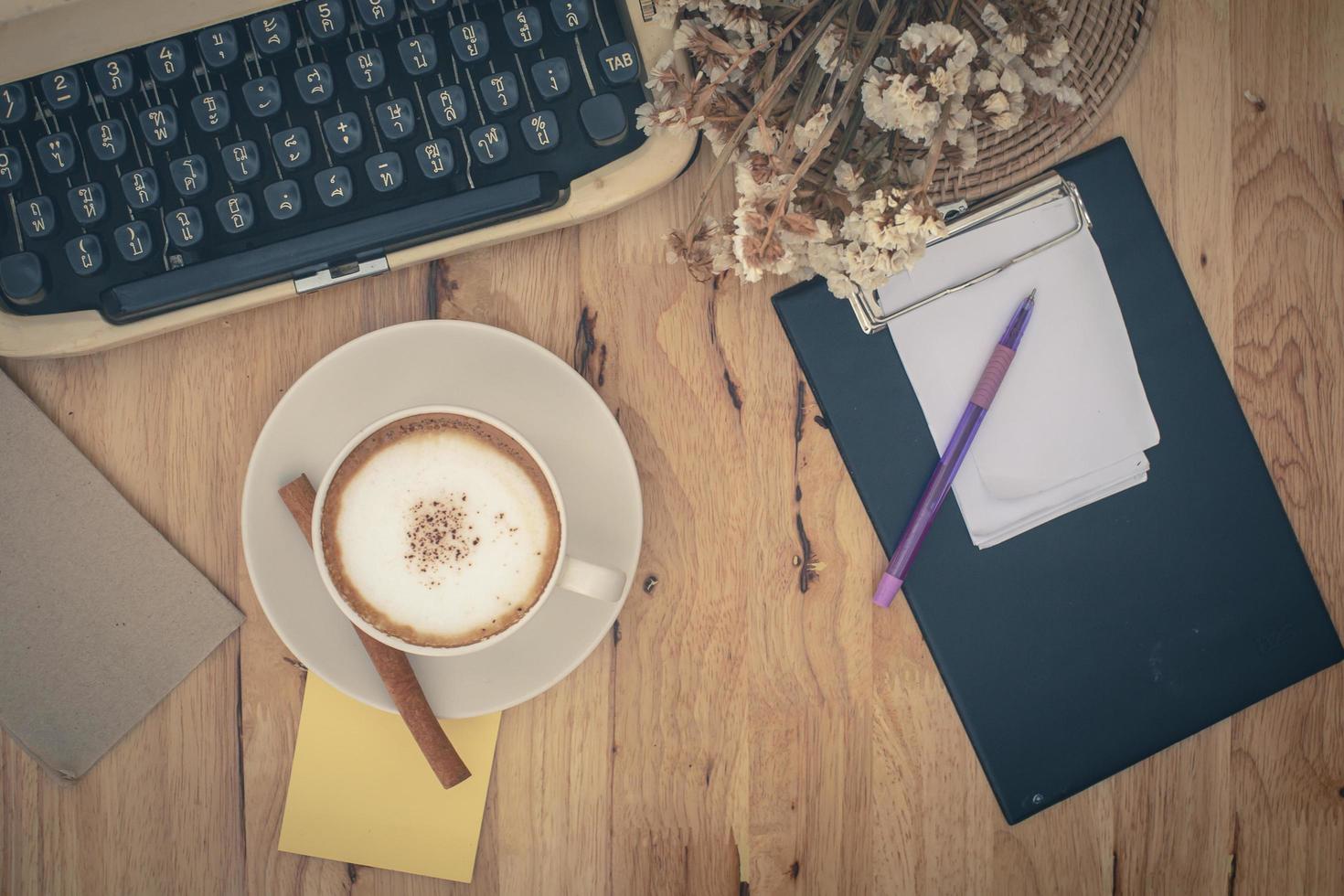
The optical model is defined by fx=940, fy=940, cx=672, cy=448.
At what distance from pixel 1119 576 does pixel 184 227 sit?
808 mm

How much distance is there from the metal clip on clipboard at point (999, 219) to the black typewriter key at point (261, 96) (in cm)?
48

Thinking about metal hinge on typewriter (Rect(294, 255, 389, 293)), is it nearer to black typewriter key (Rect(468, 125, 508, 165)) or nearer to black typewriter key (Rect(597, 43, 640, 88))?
black typewriter key (Rect(468, 125, 508, 165))

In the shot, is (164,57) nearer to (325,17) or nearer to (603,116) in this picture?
(325,17)

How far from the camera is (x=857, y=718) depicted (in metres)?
0.83

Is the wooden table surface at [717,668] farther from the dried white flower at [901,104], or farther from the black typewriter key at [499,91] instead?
the dried white flower at [901,104]

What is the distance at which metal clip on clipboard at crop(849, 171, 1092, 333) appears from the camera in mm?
780

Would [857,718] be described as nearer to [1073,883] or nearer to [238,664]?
[1073,883]

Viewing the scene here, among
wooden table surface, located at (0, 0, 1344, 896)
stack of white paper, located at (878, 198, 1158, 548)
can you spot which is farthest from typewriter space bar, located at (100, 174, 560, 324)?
stack of white paper, located at (878, 198, 1158, 548)

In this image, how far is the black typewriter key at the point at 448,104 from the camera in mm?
697

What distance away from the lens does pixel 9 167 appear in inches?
27.9

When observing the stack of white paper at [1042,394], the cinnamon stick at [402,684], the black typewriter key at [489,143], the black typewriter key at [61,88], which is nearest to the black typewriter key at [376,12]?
the black typewriter key at [489,143]

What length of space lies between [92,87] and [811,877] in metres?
0.87

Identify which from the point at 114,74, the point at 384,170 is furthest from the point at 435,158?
the point at 114,74

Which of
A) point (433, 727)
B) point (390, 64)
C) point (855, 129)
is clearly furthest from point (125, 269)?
point (855, 129)
